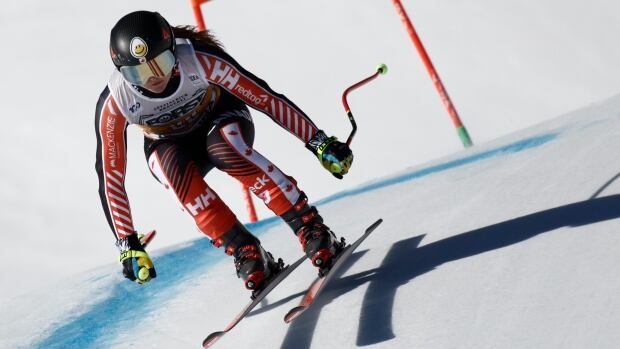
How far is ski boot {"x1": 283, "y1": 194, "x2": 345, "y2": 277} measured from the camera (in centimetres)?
314

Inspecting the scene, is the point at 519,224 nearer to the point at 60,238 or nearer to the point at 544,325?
the point at 544,325

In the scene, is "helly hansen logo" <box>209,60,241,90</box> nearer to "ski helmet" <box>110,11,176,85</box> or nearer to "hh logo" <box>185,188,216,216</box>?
"ski helmet" <box>110,11,176,85</box>

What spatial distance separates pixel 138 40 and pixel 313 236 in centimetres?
115

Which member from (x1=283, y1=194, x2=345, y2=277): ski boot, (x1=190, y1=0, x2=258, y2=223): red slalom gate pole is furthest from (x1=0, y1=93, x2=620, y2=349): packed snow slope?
(x1=190, y1=0, x2=258, y2=223): red slalom gate pole

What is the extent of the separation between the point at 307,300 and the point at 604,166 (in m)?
1.86

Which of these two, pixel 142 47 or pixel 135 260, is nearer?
pixel 142 47

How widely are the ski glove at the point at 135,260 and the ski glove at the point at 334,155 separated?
0.91m

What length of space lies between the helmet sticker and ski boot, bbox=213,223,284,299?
0.89 m

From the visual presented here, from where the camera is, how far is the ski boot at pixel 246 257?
3.19 meters

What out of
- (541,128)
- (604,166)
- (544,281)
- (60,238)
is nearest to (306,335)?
(544,281)

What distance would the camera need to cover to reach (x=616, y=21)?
1023 cm

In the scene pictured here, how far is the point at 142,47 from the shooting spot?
2859 mm

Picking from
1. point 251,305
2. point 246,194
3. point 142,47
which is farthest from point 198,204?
point 246,194

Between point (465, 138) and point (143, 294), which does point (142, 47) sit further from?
point (465, 138)
